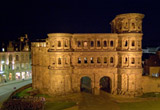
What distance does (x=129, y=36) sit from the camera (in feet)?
129

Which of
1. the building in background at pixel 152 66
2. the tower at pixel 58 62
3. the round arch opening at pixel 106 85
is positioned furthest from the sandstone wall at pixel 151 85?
the tower at pixel 58 62

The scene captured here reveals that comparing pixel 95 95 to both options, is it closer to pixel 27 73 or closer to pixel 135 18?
pixel 135 18

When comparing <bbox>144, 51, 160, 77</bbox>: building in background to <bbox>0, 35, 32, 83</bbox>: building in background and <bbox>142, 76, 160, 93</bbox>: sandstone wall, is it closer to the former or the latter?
<bbox>142, 76, 160, 93</bbox>: sandstone wall

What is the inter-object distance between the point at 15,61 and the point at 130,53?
46458mm

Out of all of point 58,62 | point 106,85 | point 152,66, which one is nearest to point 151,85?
point 106,85

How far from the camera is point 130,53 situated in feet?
129

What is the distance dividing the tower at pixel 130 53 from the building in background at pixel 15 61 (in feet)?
142

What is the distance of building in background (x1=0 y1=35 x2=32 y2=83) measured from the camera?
203 feet

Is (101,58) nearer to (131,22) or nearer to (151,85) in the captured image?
(131,22)

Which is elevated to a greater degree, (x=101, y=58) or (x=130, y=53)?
(x=130, y=53)

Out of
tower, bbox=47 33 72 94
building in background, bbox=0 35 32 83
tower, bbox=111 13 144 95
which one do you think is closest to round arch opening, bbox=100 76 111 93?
tower, bbox=111 13 144 95

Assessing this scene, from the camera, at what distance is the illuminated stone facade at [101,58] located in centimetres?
3966

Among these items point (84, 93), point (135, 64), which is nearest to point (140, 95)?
point (135, 64)

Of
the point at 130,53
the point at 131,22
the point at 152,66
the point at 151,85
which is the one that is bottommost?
the point at 151,85
